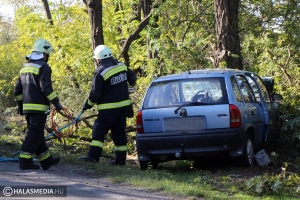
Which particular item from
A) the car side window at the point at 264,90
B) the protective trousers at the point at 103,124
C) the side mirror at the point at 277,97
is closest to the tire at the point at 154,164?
the protective trousers at the point at 103,124

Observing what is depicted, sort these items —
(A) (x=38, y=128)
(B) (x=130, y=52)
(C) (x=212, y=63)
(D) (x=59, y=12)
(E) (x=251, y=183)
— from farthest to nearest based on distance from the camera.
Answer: (D) (x=59, y=12) → (B) (x=130, y=52) → (C) (x=212, y=63) → (A) (x=38, y=128) → (E) (x=251, y=183)

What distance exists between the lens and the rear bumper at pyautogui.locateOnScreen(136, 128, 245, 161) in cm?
860

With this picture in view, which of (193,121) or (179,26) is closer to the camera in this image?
(193,121)

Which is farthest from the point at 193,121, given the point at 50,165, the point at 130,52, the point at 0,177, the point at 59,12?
the point at 59,12

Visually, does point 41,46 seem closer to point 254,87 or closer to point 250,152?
point 250,152

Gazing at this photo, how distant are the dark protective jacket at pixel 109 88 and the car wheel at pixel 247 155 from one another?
2.07m

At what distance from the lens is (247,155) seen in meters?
9.02

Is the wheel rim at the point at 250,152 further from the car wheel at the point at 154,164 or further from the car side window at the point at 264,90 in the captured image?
the car side window at the point at 264,90

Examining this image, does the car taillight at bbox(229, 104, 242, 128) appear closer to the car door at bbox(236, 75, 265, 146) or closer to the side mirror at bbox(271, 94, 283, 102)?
the car door at bbox(236, 75, 265, 146)

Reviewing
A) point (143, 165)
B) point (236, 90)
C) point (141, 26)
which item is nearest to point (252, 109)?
point (236, 90)

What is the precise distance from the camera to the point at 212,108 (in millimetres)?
8703

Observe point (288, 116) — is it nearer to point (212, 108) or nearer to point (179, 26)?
point (212, 108)

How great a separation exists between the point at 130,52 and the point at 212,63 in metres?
5.03

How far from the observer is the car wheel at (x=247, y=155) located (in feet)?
29.4
